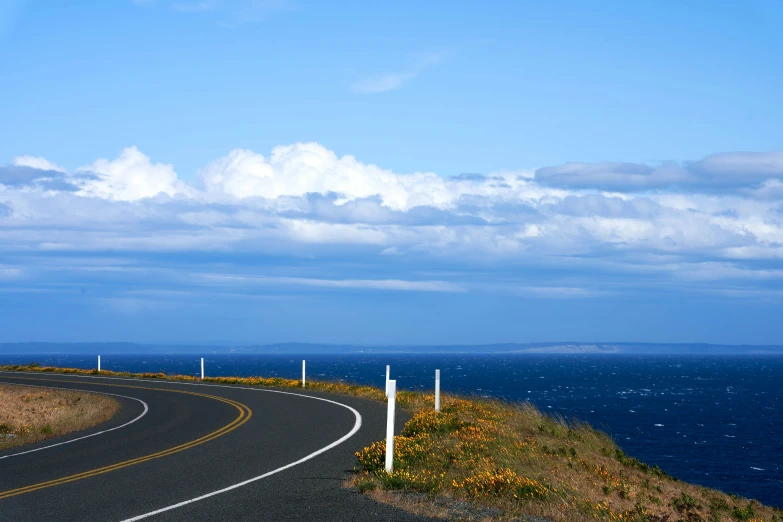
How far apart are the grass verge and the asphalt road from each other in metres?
0.71

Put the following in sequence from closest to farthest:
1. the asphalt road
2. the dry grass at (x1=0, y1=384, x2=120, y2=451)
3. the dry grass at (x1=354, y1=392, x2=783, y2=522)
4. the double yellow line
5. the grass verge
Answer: the asphalt road
the grass verge
the dry grass at (x1=354, y1=392, x2=783, y2=522)
the double yellow line
the dry grass at (x1=0, y1=384, x2=120, y2=451)

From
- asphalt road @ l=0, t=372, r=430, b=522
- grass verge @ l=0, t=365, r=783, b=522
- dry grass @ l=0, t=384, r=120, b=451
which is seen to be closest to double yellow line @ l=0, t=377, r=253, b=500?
asphalt road @ l=0, t=372, r=430, b=522

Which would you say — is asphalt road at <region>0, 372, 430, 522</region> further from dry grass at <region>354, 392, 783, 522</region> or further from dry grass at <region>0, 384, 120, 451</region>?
dry grass at <region>354, 392, 783, 522</region>

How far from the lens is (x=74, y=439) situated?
1794 centimetres

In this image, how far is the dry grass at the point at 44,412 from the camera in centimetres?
1970

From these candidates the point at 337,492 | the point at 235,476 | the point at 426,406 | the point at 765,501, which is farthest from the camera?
the point at 765,501

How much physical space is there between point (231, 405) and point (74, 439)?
25.7 ft

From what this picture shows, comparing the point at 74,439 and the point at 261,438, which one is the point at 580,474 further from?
the point at 74,439

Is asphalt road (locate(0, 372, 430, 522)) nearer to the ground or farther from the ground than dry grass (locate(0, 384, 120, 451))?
farther from the ground

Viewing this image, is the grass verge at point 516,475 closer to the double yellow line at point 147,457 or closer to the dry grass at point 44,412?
the double yellow line at point 147,457

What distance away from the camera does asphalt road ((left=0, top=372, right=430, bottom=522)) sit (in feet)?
33.1

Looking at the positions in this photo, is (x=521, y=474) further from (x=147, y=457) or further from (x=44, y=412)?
(x=44, y=412)

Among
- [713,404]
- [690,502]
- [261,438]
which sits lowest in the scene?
[713,404]

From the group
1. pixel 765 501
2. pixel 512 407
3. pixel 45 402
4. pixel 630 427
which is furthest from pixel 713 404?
pixel 45 402
